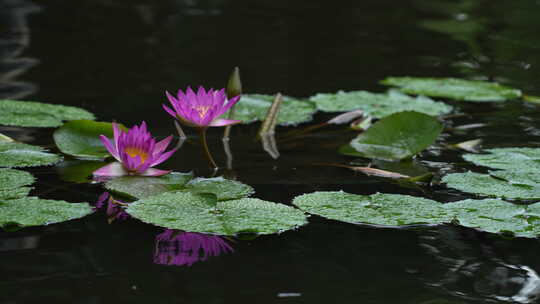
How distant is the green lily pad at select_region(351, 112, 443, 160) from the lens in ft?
6.60

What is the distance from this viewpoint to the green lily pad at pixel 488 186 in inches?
65.6

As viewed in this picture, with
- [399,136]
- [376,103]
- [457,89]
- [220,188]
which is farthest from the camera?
[457,89]

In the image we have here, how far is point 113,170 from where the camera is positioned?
5.52 feet

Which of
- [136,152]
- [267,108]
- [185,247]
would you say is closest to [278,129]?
[267,108]

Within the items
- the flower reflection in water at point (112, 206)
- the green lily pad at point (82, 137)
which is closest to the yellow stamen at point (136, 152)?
the flower reflection in water at point (112, 206)

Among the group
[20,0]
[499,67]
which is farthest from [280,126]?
[20,0]

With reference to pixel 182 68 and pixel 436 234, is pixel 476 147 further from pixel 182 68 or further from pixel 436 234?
pixel 182 68

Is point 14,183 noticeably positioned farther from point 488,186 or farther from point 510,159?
point 510,159

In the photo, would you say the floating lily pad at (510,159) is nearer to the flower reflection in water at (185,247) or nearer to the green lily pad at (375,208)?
the green lily pad at (375,208)

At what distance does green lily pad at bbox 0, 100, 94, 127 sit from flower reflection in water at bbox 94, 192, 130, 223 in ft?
1.88

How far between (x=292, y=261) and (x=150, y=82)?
1.64m

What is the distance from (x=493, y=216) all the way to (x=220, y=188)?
23.7 inches

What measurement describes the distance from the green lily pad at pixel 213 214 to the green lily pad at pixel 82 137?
0.44 metres

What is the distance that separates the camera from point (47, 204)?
147cm
